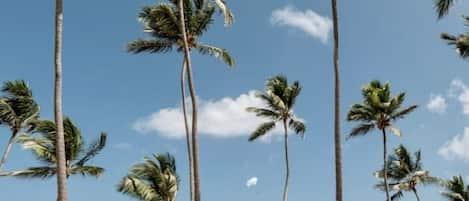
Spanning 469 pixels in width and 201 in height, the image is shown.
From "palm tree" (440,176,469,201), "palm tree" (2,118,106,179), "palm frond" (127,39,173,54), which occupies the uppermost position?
"palm frond" (127,39,173,54)

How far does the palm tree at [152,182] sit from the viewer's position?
23.8 meters

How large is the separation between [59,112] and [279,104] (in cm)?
2415

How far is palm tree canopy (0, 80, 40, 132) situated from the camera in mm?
27703

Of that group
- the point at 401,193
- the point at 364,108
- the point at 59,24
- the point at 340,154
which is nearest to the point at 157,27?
the point at 59,24

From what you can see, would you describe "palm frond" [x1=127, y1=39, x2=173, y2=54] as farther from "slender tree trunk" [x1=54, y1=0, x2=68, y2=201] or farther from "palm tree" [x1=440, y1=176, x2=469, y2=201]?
→ "palm tree" [x1=440, y1=176, x2=469, y2=201]

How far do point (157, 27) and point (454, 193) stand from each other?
27856mm

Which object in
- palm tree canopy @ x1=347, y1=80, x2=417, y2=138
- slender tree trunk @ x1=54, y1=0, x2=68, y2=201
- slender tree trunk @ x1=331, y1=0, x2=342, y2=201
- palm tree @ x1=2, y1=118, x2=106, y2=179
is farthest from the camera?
palm tree canopy @ x1=347, y1=80, x2=417, y2=138

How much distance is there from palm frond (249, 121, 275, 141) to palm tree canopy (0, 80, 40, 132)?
1540cm

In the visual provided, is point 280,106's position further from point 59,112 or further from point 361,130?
point 59,112

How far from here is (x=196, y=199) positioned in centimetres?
1797

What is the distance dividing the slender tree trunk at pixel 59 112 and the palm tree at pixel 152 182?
10305 mm

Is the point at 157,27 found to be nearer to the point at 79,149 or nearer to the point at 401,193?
the point at 79,149

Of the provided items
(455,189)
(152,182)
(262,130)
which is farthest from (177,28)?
(455,189)

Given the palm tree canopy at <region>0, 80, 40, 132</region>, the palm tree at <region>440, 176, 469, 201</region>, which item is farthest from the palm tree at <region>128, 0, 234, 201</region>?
the palm tree at <region>440, 176, 469, 201</region>
